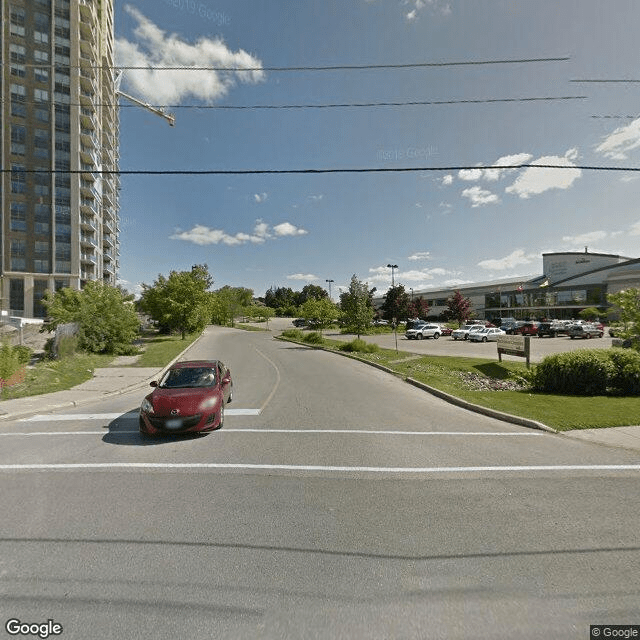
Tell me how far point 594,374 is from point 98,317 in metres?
23.0

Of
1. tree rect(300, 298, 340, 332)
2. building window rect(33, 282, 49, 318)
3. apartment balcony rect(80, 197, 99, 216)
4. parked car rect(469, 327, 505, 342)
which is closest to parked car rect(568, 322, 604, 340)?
parked car rect(469, 327, 505, 342)

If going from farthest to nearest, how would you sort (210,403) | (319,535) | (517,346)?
1. (517,346)
2. (210,403)
3. (319,535)

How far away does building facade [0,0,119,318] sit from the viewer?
4819 cm

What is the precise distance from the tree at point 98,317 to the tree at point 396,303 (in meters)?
36.0

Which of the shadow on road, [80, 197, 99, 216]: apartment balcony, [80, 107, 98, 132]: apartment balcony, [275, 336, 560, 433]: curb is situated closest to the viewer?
the shadow on road

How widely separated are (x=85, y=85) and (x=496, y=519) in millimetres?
71926

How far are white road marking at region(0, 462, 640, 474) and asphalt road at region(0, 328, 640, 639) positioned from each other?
4 cm

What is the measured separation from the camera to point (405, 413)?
8.62 m

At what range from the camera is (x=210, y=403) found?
6.84 meters

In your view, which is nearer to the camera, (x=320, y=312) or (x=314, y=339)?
(x=314, y=339)

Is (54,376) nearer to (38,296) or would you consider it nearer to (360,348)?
(360,348)

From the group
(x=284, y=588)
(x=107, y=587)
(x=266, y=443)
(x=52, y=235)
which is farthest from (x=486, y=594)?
(x=52, y=235)

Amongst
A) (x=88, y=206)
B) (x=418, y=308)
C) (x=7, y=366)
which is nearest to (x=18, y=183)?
(x=88, y=206)

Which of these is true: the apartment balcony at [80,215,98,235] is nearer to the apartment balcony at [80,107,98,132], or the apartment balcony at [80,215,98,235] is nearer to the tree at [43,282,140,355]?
the apartment balcony at [80,107,98,132]
